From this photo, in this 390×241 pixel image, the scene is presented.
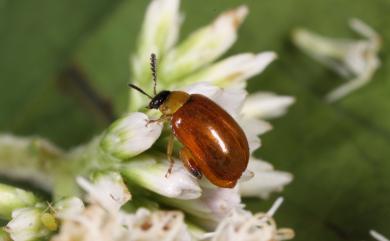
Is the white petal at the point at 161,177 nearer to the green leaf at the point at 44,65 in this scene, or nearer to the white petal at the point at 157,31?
the white petal at the point at 157,31

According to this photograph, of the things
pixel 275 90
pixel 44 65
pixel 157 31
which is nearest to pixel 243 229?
pixel 157 31

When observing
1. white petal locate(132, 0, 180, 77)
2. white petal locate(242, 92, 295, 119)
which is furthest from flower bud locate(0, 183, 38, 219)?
white petal locate(242, 92, 295, 119)

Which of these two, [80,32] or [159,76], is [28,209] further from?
[80,32]

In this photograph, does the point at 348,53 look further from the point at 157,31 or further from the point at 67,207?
the point at 67,207

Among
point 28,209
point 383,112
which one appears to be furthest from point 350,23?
point 28,209

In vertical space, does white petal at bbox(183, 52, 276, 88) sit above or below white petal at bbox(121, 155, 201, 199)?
above

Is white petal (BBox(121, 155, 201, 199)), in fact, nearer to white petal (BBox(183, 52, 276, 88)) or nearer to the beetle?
the beetle

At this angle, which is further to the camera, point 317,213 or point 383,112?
point 383,112
